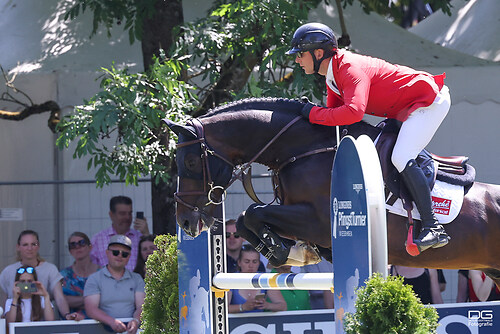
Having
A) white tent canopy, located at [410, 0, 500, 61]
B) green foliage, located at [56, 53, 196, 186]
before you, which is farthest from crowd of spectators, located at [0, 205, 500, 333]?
white tent canopy, located at [410, 0, 500, 61]

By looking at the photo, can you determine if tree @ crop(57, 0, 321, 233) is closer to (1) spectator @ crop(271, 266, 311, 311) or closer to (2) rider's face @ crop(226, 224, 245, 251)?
(2) rider's face @ crop(226, 224, 245, 251)

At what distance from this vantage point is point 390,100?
4.62m

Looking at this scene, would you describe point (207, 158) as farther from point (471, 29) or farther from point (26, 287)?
point (471, 29)

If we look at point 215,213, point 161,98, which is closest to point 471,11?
point 161,98

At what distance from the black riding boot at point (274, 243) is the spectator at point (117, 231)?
357 cm

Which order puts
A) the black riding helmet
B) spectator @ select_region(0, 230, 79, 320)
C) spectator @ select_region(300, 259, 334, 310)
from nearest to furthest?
the black riding helmet
spectator @ select_region(0, 230, 79, 320)
spectator @ select_region(300, 259, 334, 310)

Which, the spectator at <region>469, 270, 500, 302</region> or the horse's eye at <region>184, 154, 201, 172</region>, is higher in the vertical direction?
the horse's eye at <region>184, 154, 201, 172</region>


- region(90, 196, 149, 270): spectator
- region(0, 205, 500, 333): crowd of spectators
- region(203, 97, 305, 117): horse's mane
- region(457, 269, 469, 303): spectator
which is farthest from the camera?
region(90, 196, 149, 270): spectator

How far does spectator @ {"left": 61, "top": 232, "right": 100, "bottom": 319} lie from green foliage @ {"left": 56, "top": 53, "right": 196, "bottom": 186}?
2.29 feet

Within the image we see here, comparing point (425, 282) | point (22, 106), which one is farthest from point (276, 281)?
point (22, 106)

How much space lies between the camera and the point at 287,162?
4.72 m

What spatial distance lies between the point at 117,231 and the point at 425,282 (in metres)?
2.91

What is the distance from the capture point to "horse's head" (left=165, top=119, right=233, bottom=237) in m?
4.70

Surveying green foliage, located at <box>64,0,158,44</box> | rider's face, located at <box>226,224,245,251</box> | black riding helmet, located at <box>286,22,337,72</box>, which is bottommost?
rider's face, located at <box>226,224,245,251</box>
